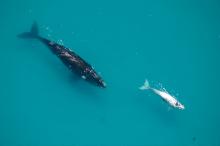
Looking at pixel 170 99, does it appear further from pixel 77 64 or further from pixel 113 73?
pixel 77 64

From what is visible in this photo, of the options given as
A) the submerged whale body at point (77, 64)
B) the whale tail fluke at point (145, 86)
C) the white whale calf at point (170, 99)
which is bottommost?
the submerged whale body at point (77, 64)

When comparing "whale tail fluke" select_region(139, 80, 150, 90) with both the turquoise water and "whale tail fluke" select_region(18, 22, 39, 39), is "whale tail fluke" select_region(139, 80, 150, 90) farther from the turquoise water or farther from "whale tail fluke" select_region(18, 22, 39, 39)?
"whale tail fluke" select_region(18, 22, 39, 39)

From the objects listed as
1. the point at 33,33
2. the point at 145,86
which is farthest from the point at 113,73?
the point at 33,33

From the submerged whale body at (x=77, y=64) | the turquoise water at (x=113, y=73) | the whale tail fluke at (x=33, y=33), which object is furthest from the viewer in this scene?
the whale tail fluke at (x=33, y=33)

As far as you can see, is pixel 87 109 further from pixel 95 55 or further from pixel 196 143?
pixel 196 143

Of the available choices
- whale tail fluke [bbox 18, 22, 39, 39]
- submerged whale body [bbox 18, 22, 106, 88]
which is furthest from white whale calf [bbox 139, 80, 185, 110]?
whale tail fluke [bbox 18, 22, 39, 39]

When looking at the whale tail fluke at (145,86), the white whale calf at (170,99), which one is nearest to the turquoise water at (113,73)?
the whale tail fluke at (145,86)

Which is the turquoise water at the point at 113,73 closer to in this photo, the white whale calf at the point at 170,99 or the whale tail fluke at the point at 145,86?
the whale tail fluke at the point at 145,86

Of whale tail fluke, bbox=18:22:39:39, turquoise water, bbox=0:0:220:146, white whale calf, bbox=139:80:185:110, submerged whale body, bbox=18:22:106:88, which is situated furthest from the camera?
whale tail fluke, bbox=18:22:39:39

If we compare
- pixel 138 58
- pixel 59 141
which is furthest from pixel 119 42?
pixel 59 141
